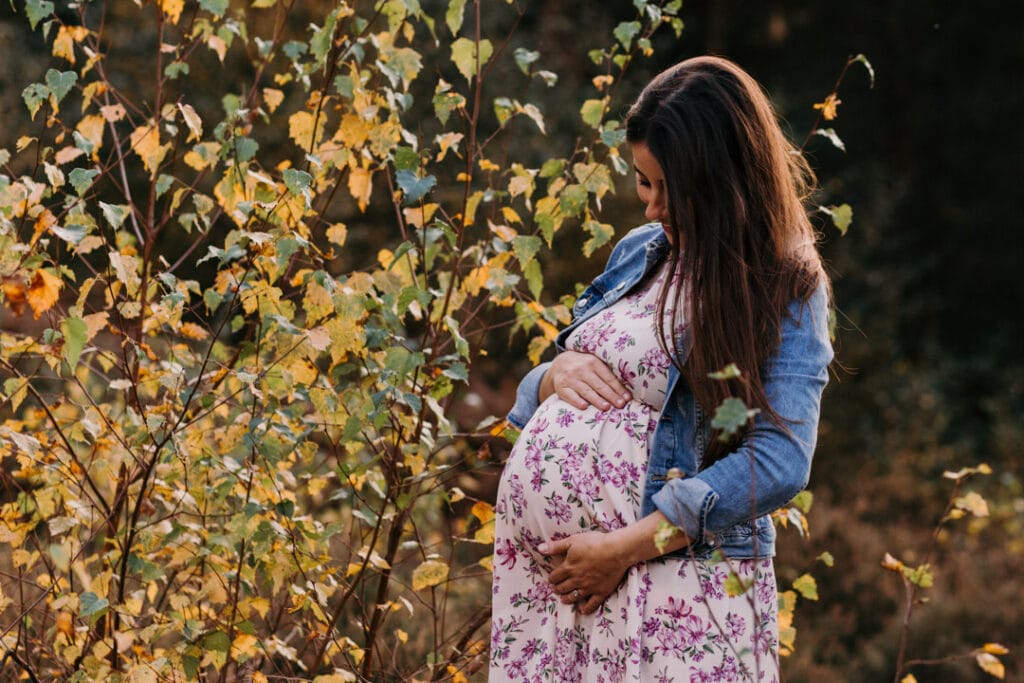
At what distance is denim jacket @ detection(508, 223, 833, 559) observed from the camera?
1.70 meters

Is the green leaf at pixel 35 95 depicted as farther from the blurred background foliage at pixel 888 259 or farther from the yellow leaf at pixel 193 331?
the blurred background foliage at pixel 888 259

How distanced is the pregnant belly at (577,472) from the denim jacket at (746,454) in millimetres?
44

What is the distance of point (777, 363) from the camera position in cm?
172

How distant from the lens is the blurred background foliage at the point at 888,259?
551 centimetres

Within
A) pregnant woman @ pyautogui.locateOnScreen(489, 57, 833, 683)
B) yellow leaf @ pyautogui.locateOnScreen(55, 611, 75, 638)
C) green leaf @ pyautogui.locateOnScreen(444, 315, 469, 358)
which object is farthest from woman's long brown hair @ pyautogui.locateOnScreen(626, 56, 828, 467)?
yellow leaf @ pyautogui.locateOnScreen(55, 611, 75, 638)

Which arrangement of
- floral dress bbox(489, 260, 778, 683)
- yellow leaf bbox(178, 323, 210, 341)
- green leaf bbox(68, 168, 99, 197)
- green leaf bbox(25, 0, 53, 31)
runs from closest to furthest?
floral dress bbox(489, 260, 778, 683) < green leaf bbox(68, 168, 99, 197) < green leaf bbox(25, 0, 53, 31) < yellow leaf bbox(178, 323, 210, 341)

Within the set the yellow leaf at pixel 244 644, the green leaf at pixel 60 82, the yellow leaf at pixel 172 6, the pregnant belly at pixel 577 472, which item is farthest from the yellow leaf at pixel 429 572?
the yellow leaf at pixel 172 6

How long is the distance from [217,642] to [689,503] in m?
1.17

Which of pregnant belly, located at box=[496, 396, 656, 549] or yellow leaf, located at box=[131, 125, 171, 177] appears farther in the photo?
yellow leaf, located at box=[131, 125, 171, 177]

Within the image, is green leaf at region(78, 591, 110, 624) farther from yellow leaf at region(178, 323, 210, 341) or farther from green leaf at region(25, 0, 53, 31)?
green leaf at region(25, 0, 53, 31)

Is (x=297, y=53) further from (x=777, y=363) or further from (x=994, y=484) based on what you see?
(x=994, y=484)

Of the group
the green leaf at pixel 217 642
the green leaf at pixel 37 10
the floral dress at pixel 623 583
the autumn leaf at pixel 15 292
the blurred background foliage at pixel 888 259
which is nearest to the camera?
the autumn leaf at pixel 15 292

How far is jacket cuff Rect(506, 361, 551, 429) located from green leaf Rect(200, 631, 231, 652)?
772mm

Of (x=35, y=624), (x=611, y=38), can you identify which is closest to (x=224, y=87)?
(x=611, y=38)
